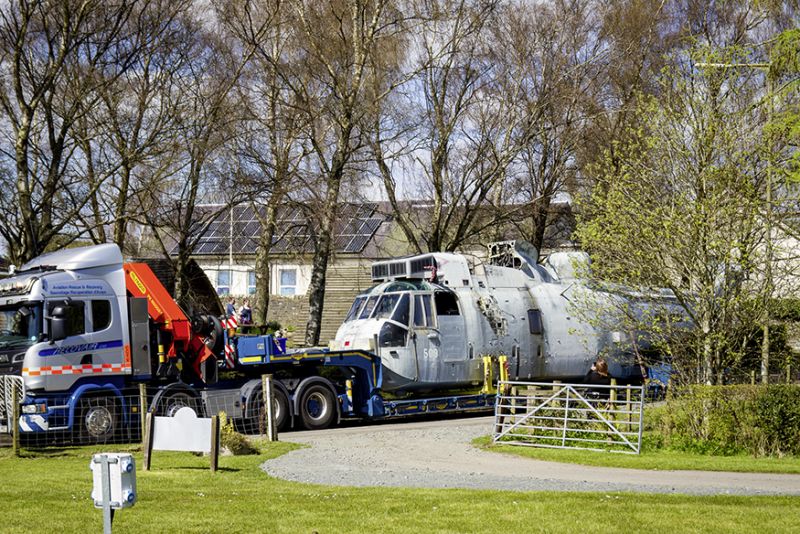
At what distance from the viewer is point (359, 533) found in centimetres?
1101

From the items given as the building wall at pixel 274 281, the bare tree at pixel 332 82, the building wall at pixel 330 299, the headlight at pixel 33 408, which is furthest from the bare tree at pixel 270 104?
the building wall at pixel 274 281

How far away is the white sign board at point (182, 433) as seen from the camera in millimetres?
16219

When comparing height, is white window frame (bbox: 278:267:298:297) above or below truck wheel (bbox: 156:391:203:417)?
above

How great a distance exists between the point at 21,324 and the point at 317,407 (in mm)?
7000

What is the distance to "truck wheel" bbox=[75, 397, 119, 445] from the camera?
2052 cm

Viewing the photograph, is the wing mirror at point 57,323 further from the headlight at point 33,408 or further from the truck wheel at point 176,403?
the truck wheel at point 176,403

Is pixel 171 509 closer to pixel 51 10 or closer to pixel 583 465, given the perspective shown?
pixel 583 465

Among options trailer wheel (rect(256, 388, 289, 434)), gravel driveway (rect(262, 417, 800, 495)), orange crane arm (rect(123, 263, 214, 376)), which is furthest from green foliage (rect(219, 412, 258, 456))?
orange crane arm (rect(123, 263, 214, 376))

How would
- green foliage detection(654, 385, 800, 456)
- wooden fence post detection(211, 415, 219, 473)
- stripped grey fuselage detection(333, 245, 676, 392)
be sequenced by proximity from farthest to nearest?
stripped grey fuselage detection(333, 245, 676, 392)
green foliage detection(654, 385, 800, 456)
wooden fence post detection(211, 415, 219, 473)

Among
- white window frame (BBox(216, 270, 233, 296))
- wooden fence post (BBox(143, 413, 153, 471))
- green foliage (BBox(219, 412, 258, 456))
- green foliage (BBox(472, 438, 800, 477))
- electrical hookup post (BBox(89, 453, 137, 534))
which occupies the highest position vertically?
white window frame (BBox(216, 270, 233, 296))

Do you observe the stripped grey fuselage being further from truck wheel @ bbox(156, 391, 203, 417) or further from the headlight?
the headlight

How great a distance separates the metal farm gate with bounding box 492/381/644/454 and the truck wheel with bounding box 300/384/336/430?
4220 millimetres

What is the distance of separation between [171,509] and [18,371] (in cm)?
898

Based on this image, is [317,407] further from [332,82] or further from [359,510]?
[359,510]
